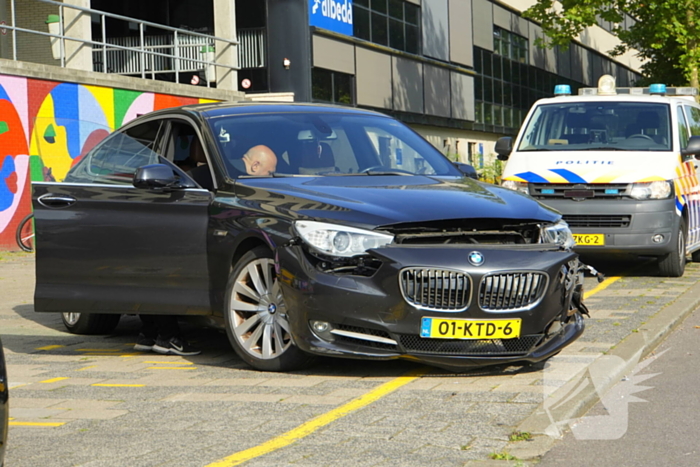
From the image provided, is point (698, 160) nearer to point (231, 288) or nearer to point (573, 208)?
point (573, 208)

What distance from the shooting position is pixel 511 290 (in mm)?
6105

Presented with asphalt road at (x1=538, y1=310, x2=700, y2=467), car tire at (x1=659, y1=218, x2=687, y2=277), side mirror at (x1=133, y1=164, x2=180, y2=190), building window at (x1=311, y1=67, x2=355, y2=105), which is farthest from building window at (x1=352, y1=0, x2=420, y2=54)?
asphalt road at (x1=538, y1=310, x2=700, y2=467)

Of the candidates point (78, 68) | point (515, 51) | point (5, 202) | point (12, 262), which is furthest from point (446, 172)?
point (515, 51)

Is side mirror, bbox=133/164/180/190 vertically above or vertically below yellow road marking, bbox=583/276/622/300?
above

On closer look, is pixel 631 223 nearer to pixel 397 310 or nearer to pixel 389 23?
pixel 397 310

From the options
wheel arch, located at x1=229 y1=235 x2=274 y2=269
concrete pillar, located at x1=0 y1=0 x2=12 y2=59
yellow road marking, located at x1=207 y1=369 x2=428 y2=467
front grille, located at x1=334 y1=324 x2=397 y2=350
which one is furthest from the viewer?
concrete pillar, located at x1=0 y1=0 x2=12 y2=59

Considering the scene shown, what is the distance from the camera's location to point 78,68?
69.8ft

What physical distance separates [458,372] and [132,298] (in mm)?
2212

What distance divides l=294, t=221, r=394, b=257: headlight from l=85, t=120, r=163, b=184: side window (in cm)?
186

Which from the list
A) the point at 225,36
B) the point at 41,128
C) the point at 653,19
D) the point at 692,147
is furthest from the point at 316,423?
the point at 653,19

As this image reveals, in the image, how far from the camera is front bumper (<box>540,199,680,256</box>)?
11.6 meters

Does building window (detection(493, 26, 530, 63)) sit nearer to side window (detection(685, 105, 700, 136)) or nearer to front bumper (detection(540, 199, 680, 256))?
side window (detection(685, 105, 700, 136))

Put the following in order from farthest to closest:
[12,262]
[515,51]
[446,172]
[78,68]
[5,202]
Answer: [515,51] → [78,68] → [5,202] → [12,262] → [446,172]

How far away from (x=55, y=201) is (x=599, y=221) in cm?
633
